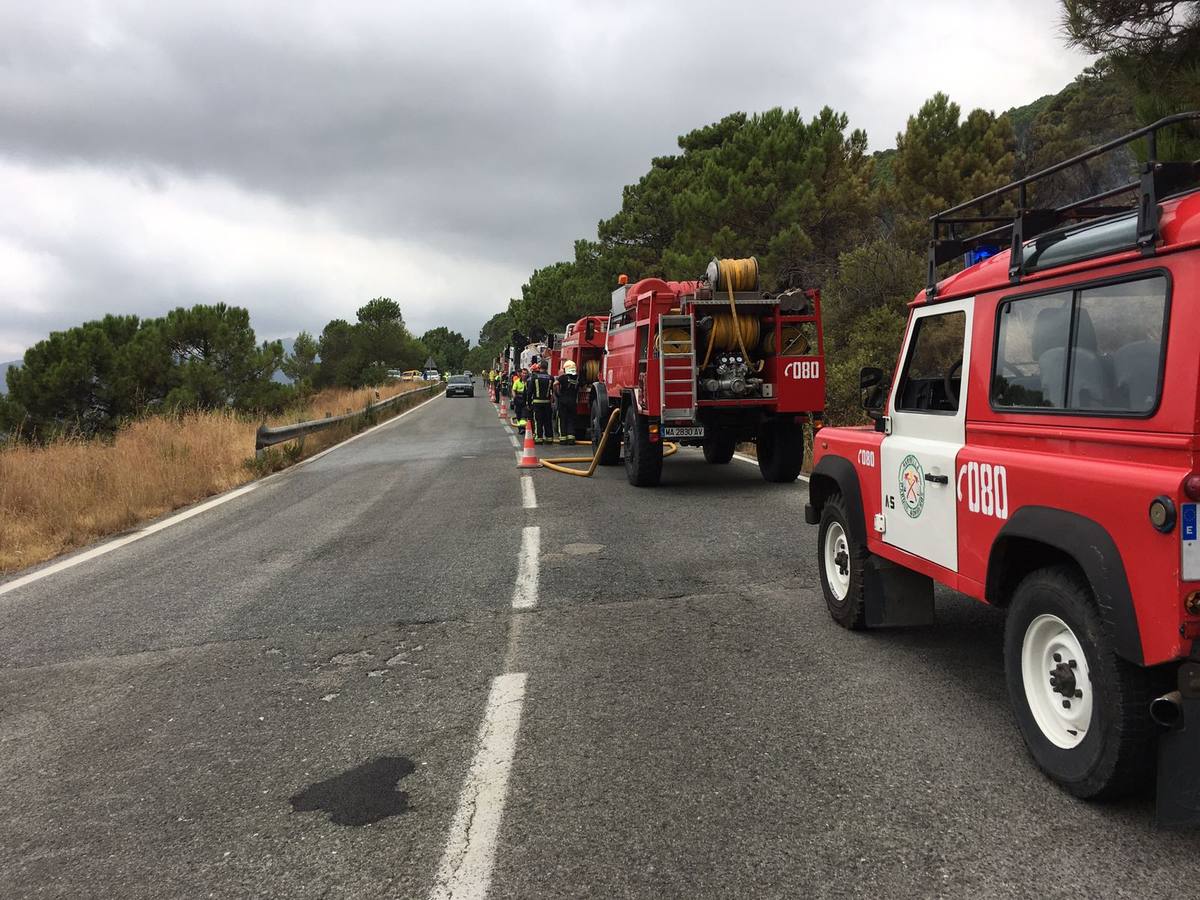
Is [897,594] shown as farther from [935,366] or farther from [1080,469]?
[1080,469]

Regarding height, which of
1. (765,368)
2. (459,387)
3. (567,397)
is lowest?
(459,387)

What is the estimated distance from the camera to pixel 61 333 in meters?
27.7

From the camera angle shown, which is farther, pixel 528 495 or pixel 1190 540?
pixel 528 495

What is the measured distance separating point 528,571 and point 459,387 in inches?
2101

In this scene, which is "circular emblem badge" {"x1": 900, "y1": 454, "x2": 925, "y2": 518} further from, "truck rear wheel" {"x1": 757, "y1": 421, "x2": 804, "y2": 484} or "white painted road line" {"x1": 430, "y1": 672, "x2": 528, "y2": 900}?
"truck rear wheel" {"x1": 757, "y1": 421, "x2": 804, "y2": 484}

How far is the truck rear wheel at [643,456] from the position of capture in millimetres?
10977

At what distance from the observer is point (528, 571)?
6.65 m

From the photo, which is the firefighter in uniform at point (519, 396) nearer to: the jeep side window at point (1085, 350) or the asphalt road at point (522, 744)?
the asphalt road at point (522, 744)

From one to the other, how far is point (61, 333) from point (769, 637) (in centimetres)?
3004

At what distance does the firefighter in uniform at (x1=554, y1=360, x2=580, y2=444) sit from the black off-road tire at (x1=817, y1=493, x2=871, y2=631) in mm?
12713

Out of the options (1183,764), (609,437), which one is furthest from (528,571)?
(609,437)

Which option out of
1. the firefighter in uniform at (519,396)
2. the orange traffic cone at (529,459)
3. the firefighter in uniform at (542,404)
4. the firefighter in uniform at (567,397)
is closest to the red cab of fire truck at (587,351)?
the firefighter in uniform at (567,397)

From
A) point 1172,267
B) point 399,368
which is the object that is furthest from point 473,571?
point 399,368

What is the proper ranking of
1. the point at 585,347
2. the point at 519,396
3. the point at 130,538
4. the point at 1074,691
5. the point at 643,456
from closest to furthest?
the point at 1074,691 < the point at 130,538 < the point at 643,456 < the point at 585,347 < the point at 519,396
